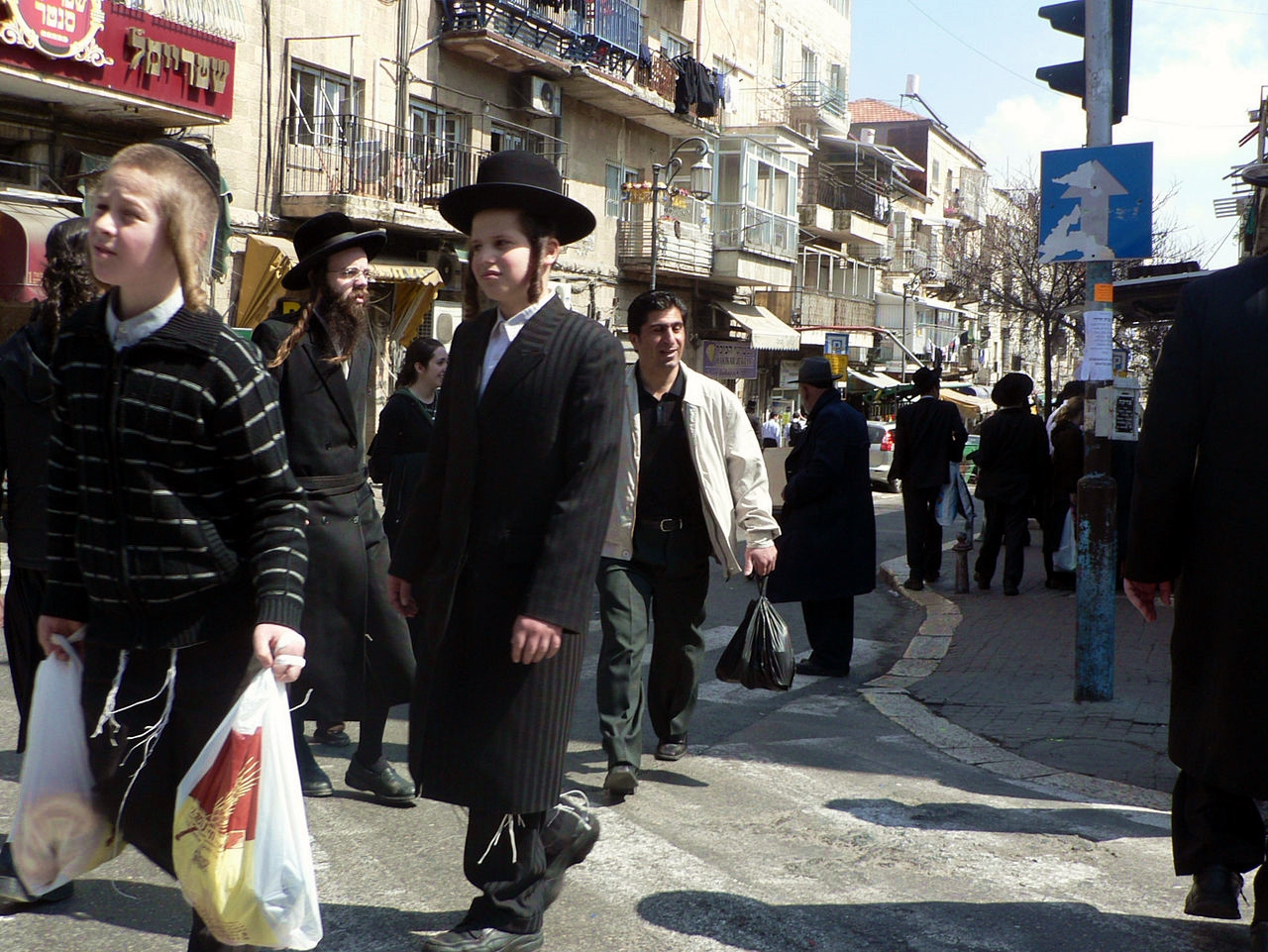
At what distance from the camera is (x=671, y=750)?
5.48 m

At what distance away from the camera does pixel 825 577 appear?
7.68 m

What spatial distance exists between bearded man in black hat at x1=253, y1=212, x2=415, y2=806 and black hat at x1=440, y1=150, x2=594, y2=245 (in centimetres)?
114

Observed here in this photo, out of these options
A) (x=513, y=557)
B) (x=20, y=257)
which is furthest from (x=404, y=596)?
(x=20, y=257)

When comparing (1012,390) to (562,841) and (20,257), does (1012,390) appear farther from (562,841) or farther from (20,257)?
(20,257)

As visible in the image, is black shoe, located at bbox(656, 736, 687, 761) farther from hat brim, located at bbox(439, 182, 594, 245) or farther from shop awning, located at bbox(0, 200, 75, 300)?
shop awning, located at bbox(0, 200, 75, 300)

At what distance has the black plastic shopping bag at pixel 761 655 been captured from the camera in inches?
210

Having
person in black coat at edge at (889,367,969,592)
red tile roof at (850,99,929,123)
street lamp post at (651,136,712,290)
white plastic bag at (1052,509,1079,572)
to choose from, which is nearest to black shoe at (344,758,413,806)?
person in black coat at edge at (889,367,969,592)

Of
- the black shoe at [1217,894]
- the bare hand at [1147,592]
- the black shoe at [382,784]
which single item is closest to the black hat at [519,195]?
the bare hand at [1147,592]

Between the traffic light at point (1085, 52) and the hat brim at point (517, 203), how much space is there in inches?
170

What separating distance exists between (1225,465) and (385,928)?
2512 millimetres

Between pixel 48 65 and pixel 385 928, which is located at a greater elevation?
pixel 48 65

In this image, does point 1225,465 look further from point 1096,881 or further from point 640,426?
point 640,426

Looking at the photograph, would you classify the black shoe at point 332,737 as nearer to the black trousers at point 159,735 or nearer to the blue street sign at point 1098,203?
the black trousers at point 159,735

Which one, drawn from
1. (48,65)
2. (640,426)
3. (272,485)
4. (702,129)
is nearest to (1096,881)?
(640,426)
